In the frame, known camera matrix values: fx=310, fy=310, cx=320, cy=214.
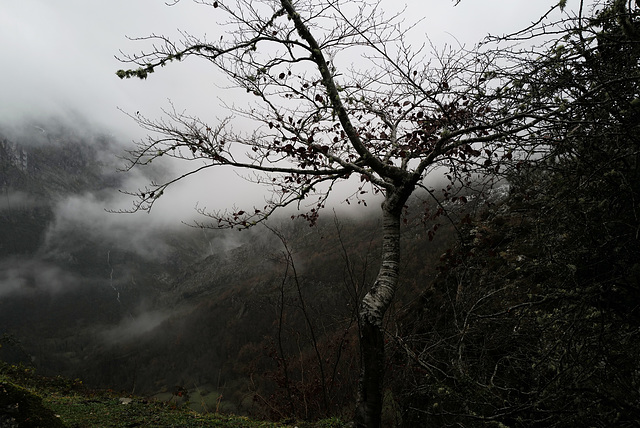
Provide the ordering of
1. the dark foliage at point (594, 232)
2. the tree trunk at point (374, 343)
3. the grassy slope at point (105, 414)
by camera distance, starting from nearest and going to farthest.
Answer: the dark foliage at point (594, 232) < the grassy slope at point (105, 414) < the tree trunk at point (374, 343)

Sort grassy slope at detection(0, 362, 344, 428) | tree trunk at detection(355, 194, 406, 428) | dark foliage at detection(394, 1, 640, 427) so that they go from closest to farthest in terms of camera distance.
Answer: dark foliage at detection(394, 1, 640, 427)
grassy slope at detection(0, 362, 344, 428)
tree trunk at detection(355, 194, 406, 428)

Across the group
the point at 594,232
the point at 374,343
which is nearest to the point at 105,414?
the point at 374,343

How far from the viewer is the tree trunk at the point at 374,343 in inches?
146

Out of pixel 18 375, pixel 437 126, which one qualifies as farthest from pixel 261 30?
pixel 18 375

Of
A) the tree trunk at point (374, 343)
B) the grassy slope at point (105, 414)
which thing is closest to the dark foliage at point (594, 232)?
the tree trunk at point (374, 343)

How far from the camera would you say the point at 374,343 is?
3.85 m

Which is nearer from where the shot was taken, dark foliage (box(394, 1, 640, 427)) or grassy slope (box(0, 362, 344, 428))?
dark foliage (box(394, 1, 640, 427))

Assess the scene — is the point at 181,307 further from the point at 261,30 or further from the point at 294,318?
the point at 261,30

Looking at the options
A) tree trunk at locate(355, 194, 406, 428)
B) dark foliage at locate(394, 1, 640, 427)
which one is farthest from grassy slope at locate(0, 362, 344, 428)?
dark foliage at locate(394, 1, 640, 427)

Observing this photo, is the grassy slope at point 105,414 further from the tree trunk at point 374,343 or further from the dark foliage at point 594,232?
the dark foliage at point 594,232

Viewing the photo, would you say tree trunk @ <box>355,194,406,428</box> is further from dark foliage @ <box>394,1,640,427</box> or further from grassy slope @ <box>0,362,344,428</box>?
grassy slope @ <box>0,362,344,428</box>

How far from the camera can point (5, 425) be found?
2.63 metres

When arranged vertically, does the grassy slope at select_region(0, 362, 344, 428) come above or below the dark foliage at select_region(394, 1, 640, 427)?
below

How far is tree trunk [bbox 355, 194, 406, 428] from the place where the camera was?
146 inches
